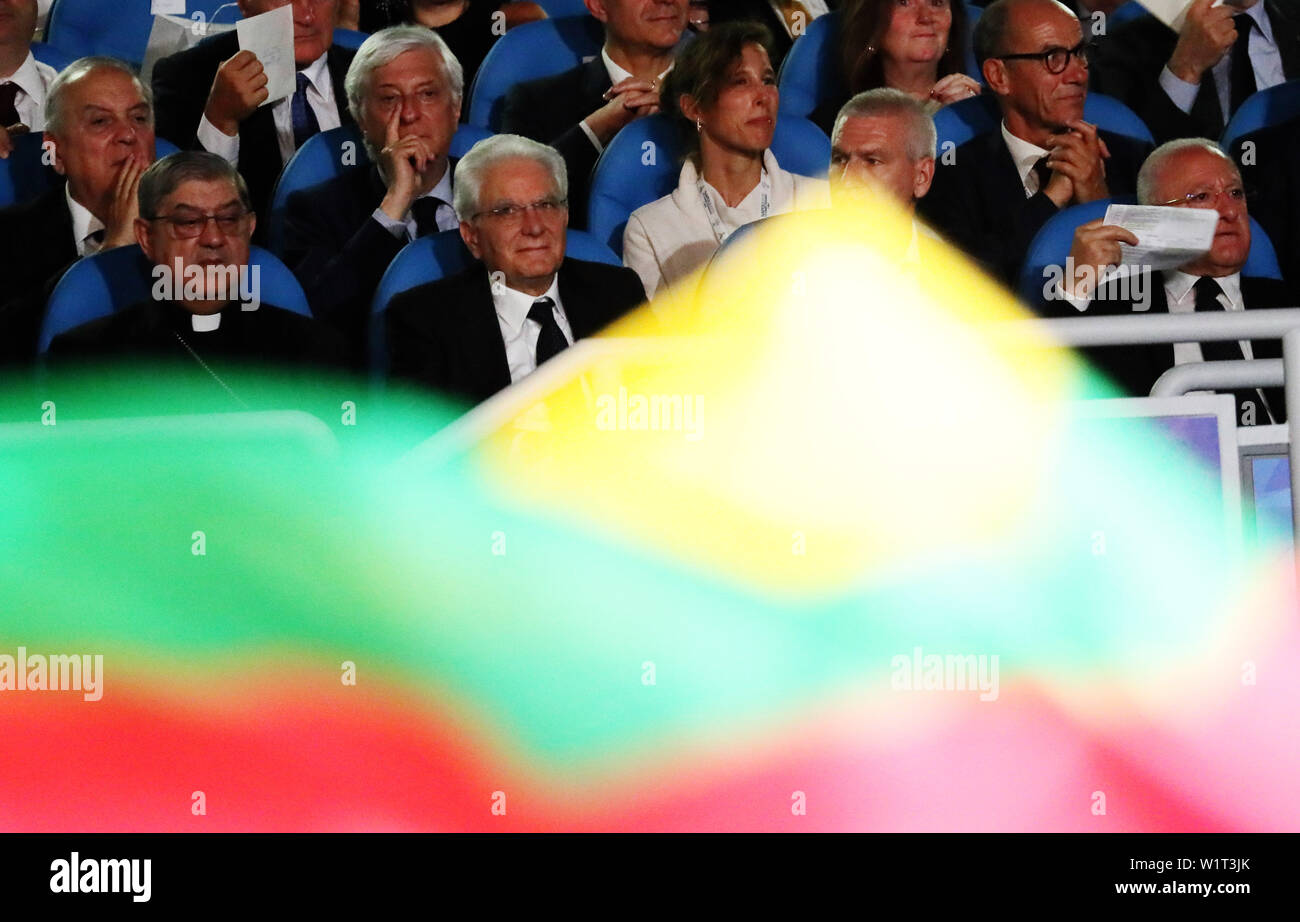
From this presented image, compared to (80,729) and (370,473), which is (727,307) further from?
(80,729)

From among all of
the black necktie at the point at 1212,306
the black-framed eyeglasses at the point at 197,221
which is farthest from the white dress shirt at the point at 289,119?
the black necktie at the point at 1212,306

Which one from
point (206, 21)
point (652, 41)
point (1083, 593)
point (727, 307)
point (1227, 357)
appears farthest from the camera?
point (206, 21)

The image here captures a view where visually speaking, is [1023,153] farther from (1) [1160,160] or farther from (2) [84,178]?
(2) [84,178]

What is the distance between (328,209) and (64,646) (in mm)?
1543

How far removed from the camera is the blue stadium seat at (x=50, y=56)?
448cm

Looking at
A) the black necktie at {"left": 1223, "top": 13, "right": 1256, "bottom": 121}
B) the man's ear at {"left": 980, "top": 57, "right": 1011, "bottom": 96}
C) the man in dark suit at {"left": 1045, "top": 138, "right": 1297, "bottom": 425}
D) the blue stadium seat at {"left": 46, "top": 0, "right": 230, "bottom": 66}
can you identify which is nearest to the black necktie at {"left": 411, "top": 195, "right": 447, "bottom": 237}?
the blue stadium seat at {"left": 46, "top": 0, "right": 230, "bottom": 66}

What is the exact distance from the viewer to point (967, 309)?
143 inches

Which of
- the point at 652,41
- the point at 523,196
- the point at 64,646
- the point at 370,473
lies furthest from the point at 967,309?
the point at 64,646

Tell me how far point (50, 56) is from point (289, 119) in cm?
63

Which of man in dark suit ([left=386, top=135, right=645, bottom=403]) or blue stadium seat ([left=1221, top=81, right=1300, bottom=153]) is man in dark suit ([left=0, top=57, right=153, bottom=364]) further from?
blue stadium seat ([left=1221, top=81, right=1300, bottom=153])

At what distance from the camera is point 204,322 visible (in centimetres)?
349

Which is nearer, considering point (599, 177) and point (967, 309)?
point (967, 309)

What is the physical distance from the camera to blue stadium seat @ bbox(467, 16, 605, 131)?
176 inches
